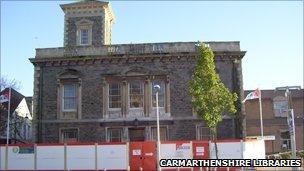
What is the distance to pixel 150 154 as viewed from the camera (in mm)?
27422

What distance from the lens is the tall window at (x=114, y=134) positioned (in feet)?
113

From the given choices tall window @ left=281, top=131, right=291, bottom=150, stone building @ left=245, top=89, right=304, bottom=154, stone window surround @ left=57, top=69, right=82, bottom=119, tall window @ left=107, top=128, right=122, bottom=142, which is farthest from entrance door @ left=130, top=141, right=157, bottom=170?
tall window @ left=281, top=131, right=291, bottom=150

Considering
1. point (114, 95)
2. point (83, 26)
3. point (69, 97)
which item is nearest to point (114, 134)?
point (114, 95)

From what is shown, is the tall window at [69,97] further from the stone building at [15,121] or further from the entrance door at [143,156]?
the entrance door at [143,156]

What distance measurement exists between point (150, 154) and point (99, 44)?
46.6ft

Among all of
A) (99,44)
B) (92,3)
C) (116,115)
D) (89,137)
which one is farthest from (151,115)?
(92,3)

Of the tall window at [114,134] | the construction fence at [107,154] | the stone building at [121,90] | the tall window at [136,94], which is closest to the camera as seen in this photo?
the construction fence at [107,154]

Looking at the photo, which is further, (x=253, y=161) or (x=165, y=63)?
(x=165, y=63)

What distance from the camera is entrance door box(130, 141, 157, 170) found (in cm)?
2728

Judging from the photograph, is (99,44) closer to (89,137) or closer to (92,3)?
(92,3)

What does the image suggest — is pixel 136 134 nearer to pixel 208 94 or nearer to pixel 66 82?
pixel 66 82

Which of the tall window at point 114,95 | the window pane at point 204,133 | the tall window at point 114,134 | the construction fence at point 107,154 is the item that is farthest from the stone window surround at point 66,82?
the window pane at point 204,133

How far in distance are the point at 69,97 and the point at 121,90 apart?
4349mm

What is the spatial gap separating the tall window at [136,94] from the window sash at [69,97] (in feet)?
15.3
